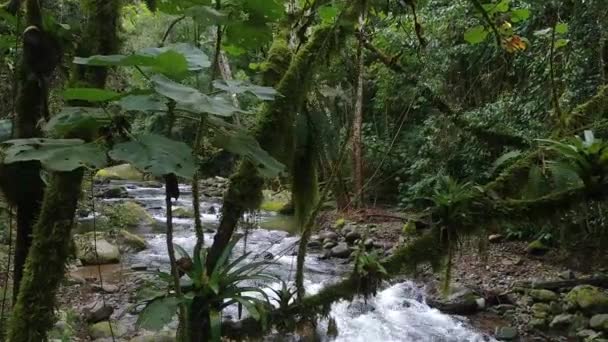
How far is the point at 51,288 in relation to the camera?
5.24ft

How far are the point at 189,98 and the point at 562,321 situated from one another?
18.5 ft

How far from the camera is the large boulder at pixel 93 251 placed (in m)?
7.17

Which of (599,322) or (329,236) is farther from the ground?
(329,236)

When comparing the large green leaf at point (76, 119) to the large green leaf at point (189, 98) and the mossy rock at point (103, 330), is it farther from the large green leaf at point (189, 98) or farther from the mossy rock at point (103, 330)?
the mossy rock at point (103, 330)

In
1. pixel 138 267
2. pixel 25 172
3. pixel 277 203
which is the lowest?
pixel 138 267

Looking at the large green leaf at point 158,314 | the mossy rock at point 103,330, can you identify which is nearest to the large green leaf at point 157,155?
the large green leaf at point 158,314

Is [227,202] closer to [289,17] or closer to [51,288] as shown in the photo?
[51,288]

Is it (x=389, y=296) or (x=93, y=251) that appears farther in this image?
(x=93, y=251)

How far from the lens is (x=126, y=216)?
9227mm

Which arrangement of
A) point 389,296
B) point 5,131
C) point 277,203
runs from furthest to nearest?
point 277,203, point 389,296, point 5,131

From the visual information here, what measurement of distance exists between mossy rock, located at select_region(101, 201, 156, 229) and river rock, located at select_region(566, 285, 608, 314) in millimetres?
6189

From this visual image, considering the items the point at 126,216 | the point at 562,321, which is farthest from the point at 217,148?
the point at 126,216

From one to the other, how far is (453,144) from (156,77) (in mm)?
7288

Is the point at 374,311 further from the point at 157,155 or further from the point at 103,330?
the point at 157,155
